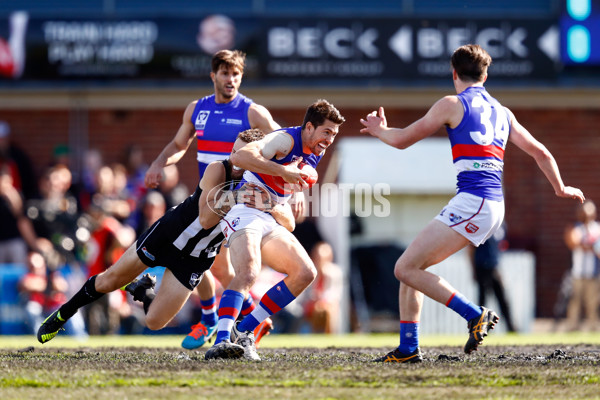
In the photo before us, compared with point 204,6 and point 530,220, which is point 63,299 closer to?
point 204,6

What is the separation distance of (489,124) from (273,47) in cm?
936

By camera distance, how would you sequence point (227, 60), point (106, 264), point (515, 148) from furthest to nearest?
point (515, 148), point (106, 264), point (227, 60)

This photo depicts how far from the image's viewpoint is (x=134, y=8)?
17172 mm

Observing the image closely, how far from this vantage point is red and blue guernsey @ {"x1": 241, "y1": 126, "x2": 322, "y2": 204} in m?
7.00

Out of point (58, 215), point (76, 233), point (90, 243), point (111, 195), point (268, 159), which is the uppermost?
point (268, 159)

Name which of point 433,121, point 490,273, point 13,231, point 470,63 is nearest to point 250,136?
point 433,121

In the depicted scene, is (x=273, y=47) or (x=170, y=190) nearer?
(x=170, y=190)

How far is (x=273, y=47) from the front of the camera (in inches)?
614

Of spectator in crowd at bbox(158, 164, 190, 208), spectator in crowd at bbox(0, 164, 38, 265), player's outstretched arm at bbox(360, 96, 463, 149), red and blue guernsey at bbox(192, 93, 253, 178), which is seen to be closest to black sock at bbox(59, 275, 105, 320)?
red and blue guernsey at bbox(192, 93, 253, 178)

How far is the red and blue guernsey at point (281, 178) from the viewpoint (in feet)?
23.0

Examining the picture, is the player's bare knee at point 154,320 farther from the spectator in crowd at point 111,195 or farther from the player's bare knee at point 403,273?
the spectator in crowd at point 111,195

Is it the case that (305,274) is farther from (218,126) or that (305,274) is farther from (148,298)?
(218,126)

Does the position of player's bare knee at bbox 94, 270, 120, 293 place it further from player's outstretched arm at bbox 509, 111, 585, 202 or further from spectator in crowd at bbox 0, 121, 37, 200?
spectator in crowd at bbox 0, 121, 37, 200

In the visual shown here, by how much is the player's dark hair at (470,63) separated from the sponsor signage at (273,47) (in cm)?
891
